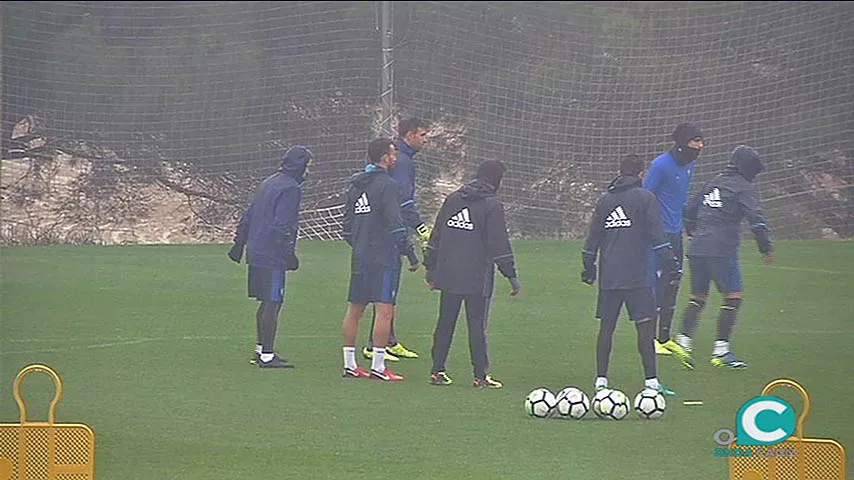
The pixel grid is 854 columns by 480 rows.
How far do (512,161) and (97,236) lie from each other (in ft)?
14.5

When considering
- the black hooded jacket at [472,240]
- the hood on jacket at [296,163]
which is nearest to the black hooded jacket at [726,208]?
the black hooded jacket at [472,240]

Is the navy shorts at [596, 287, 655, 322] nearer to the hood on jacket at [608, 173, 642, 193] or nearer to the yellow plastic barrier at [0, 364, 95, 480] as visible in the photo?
the hood on jacket at [608, 173, 642, 193]

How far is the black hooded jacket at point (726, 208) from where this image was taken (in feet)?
35.7

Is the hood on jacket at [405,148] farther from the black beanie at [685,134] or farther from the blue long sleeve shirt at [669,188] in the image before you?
the black beanie at [685,134]

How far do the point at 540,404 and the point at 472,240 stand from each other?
1.48 meters

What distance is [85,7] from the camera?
714 inches

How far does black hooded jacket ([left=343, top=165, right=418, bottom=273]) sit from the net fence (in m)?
3.59

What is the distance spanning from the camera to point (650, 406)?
9133 mm

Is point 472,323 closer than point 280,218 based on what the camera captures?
Yes

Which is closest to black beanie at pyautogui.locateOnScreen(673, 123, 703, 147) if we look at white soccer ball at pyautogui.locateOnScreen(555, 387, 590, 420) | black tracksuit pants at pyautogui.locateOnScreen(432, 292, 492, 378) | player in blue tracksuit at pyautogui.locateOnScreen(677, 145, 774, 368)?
player in blue tracksuit at pyautogui.locateOnScreen(677, 145, 774, 368)

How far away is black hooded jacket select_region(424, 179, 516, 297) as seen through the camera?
10305mm

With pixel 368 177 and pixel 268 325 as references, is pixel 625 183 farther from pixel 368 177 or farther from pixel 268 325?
pixel 268 325

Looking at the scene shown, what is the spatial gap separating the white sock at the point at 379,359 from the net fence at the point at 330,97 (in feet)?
12.7

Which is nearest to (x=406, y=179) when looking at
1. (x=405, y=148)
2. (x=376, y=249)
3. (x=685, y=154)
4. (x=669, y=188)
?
(x=405, y=148)
